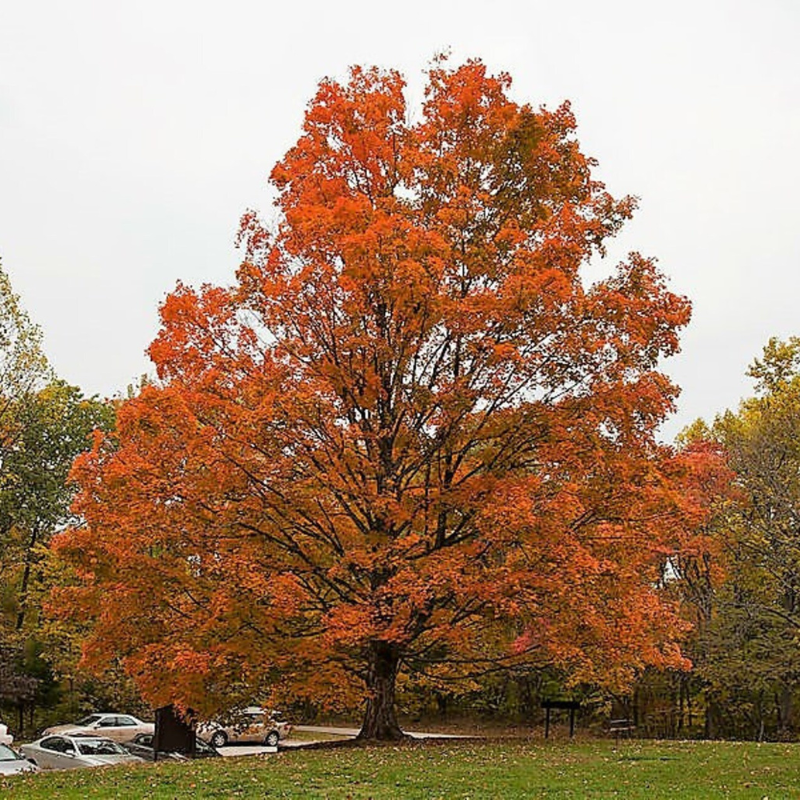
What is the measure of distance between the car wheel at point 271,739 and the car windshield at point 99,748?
10.6 metres

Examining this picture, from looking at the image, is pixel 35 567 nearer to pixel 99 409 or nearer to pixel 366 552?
pixel 99 409

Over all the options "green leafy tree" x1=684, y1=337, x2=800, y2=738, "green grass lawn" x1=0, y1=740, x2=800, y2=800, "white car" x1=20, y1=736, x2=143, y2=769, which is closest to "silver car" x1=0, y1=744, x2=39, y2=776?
"white car" x1=20, y1=736, x2=143, y2=769

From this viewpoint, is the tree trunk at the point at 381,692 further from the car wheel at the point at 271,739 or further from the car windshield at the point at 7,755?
the car wheel at the point at 271,739

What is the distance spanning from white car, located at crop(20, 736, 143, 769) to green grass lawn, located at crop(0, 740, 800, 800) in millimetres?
6750

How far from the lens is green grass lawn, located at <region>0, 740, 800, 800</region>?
9.77 m

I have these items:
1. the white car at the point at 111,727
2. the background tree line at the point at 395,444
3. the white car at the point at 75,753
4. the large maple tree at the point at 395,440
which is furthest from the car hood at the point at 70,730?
the large maple tree at the point at 395,440

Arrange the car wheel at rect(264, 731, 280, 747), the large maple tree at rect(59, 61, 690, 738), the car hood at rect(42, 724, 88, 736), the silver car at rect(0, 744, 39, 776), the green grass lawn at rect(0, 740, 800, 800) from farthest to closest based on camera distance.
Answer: the car wheel at rect(264, 731, 280, 747), the car hood at rect(42, 724, 88, 736), the silver car at rect(0, 744, 39, 776), the large maple tree at rect(59, 61, 690, 738), the green grass lawn at rect(0, 740, 800, 800)

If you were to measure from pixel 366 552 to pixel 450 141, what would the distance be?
6614mm

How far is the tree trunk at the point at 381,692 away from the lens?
48.8ft

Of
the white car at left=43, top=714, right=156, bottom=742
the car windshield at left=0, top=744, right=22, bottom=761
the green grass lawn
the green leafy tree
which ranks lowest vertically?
the white car at left=43, top=714, right=156, bottom=742

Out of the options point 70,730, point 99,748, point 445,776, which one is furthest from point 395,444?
point 70,730

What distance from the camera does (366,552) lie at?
13.4 m

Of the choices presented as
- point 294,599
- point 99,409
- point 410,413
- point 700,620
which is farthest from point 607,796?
point 99,409

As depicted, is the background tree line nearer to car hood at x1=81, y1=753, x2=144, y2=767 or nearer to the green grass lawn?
the green grass lawn
